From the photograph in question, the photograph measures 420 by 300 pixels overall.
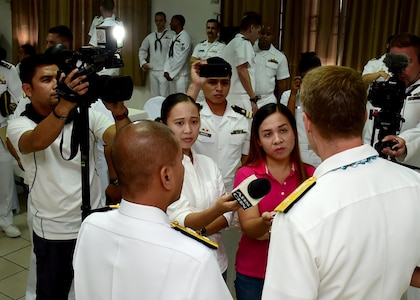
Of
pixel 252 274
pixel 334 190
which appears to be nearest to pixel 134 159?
pixel 334 190

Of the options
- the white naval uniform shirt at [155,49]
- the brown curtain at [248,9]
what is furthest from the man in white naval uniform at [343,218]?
the white naval uniform shirt at [155,49]

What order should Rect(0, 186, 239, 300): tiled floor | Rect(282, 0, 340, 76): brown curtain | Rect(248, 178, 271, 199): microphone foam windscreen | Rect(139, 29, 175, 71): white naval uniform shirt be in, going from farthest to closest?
1. Rect(139, 29, 175, 71): white naval uniform shirt
2. Rect(282, 0, 340, 76): brown curtain
3. Rect(0, 186, 239, 300): tiled floor
4. Rect(248, 178, 271, 199): microphone foam windscreen

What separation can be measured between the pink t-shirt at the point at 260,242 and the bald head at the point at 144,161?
2.48 ft

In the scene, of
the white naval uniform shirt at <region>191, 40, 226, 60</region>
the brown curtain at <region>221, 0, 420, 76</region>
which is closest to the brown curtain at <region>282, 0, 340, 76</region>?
the brown curtain at <region>221, 0, 420, 76</region>

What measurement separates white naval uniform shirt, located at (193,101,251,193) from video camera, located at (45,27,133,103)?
0.95 m

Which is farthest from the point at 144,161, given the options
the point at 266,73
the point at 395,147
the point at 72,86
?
the point at 266,73

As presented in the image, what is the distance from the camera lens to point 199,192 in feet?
6.43

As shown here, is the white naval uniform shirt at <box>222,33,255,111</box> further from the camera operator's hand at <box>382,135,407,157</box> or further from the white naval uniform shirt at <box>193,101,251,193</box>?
the camera operator's hand at <box>382,135,407,157</box>

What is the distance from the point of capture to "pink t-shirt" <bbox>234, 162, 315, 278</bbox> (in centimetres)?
192

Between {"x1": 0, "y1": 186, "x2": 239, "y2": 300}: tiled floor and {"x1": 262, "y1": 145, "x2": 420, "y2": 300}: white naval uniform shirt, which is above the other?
{"x1": 262, "y1": 145, "x2": 420, "y2": 300}: white naval uniform shirt

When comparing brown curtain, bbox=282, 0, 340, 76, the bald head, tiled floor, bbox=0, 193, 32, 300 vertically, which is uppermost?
brown curtain, bbox=282, 0, 340, 76

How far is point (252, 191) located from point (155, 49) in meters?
6.33

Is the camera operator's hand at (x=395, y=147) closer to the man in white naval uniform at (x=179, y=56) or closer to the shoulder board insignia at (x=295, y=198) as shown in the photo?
the shoulder board insignia at (x=295, y=198)

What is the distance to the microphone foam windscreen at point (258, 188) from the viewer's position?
1.53 metres
